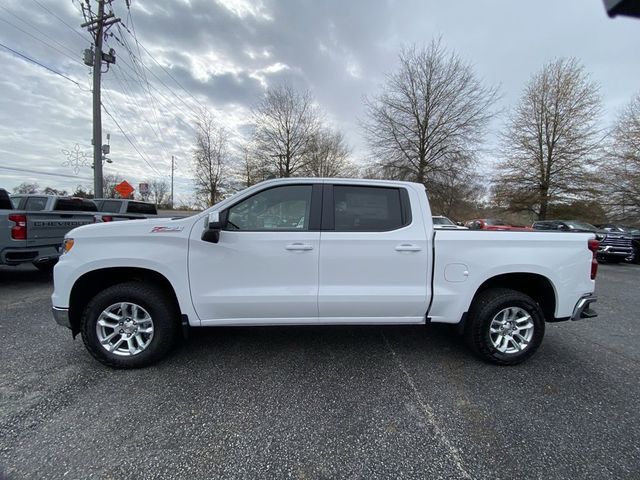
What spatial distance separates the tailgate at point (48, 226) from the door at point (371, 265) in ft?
19.8

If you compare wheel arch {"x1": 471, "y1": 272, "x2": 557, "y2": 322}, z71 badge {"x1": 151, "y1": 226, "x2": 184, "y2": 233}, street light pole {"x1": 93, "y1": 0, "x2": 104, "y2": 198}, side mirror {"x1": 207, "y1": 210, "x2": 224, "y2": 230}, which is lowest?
wheel arch {"x1": 471, "y1": 272, "x2": 557, "y2": 322}

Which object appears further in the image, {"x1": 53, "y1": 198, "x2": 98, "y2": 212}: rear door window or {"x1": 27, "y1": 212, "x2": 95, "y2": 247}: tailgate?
{"x1": 53, "y1": 198, "x2": 98, "y2": 212}: rear door window

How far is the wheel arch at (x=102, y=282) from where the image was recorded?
9.25 feet

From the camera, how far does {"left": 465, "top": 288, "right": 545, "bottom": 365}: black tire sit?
2932 millimetres

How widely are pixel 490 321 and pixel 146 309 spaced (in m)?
3.48

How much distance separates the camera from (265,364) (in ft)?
9.62

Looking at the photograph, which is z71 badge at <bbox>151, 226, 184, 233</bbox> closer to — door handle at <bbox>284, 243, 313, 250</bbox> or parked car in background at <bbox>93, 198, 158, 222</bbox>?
door handle at <bbox>284, 243, 313, 250</bbox>

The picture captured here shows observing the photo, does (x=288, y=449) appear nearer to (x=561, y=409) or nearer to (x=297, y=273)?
(x=297, y=273)

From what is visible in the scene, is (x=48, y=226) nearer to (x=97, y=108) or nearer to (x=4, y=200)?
(x=4, y=200)

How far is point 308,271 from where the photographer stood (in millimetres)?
2826

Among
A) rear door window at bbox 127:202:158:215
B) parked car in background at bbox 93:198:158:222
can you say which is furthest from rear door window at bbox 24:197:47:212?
rear door window at bbox 127:202:158:215

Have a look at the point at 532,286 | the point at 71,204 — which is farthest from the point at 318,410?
the point at 71,204

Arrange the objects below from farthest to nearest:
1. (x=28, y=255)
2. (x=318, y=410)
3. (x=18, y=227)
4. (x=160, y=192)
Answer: (x=160, y=192)
(x=28, y=255)
(x=18, y=227)
(x=318, y=410)

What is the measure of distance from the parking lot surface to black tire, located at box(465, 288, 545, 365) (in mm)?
132
